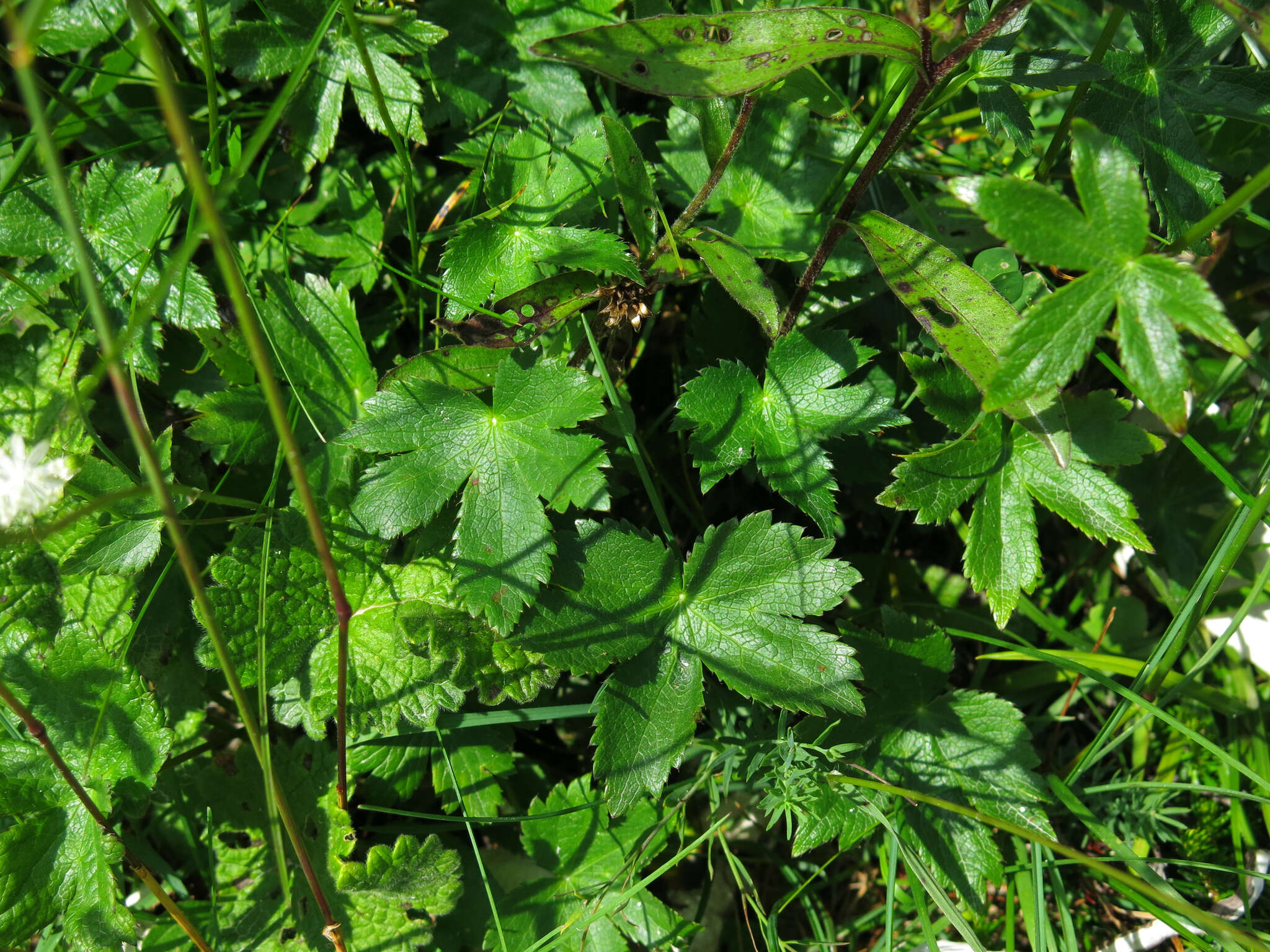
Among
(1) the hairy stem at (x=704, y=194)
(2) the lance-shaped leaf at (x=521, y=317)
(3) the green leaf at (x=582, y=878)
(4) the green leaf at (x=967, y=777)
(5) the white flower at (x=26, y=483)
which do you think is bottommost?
(3) the green leaf at (x=582, y=878)

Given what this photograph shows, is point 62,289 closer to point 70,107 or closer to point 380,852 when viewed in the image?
point 70,107

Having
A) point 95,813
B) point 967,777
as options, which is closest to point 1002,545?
point 967,777

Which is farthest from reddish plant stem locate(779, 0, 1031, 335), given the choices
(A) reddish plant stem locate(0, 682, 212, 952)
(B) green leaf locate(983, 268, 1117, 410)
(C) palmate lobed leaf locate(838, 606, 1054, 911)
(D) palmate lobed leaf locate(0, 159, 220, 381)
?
(A) reddish plant stem locate(0, 682, 212, 952)

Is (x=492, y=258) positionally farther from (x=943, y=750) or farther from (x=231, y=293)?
(x=943, y=750)

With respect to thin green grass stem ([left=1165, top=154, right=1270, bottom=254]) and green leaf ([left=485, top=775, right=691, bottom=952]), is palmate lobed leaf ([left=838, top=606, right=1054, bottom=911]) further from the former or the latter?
thin green grass stem ([left=1165, top=154, right=1270, bottom=254])

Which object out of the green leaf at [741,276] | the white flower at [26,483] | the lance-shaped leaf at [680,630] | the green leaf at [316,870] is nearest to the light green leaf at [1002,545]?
the lance-shaped leaf at [680,630]

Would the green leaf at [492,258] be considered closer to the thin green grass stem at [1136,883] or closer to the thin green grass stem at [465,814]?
the thin green grass stem at [465,814]
